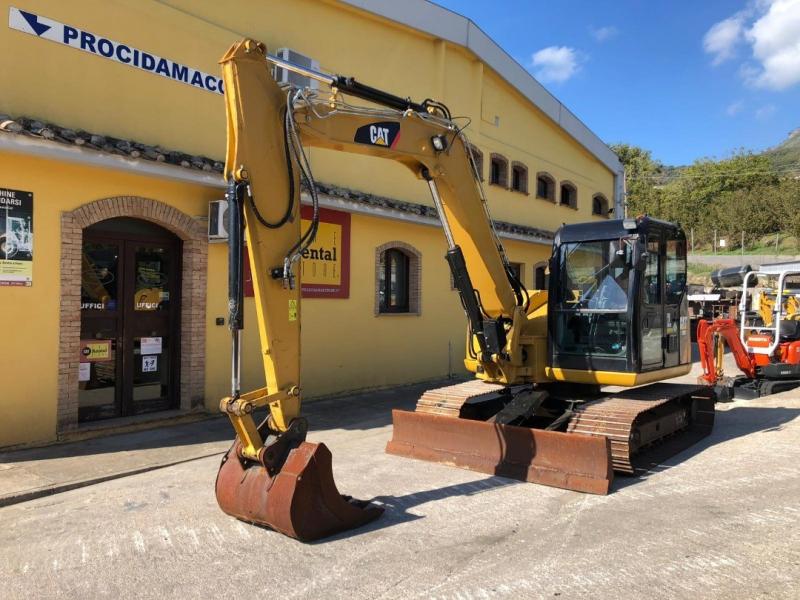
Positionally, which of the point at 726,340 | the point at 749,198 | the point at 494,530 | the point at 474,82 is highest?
the point at 749,198

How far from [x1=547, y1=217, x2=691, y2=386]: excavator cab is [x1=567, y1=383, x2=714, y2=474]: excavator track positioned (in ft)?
0.98

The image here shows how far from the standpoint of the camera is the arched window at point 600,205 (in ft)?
66.3

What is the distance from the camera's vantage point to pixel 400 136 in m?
5.98

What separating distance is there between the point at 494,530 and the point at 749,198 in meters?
48.7

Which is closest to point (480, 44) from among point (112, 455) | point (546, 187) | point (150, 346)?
point (546, 187)

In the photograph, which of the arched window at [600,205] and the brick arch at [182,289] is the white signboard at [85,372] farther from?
the arched window at [600,205]

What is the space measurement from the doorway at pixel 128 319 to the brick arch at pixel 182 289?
192 millimetres

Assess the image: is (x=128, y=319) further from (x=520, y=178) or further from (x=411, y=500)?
(x=520, y=178)

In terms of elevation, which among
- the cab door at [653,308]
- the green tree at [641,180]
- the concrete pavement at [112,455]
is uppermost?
the green tree at [641,180]

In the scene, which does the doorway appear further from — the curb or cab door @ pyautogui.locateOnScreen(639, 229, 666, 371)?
cab door @ pyautogui.locateOnScreen(639, 229, 666, 371)

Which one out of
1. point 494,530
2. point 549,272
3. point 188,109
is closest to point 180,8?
point 188,109

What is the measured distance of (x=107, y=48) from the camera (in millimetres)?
8070

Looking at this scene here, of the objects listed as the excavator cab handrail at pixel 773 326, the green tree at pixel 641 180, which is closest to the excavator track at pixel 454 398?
the excavator cab handrail at pixel 773 326

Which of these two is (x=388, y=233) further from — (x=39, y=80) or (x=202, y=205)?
(x=39, y=80)
